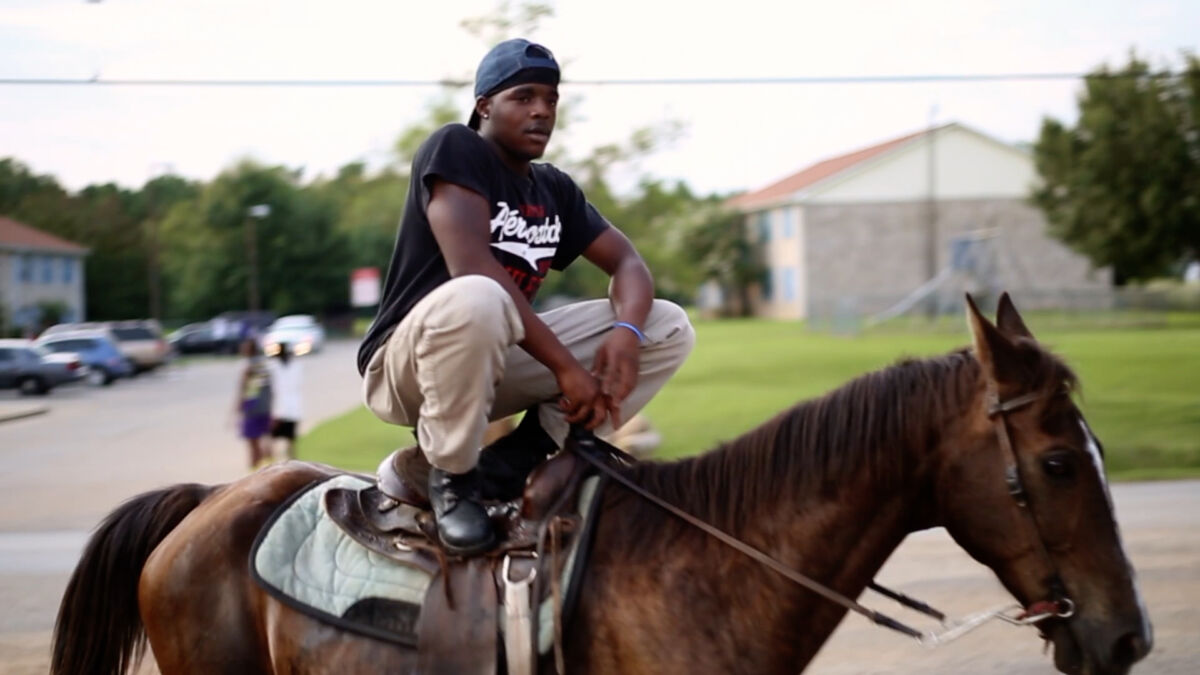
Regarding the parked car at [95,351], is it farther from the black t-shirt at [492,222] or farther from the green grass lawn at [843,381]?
the black t-shirt at [492,222]

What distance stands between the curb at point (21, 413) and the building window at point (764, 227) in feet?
153

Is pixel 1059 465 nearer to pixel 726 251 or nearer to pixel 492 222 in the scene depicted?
pixel 492 222

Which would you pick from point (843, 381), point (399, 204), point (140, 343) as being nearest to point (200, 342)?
point (140, 343)

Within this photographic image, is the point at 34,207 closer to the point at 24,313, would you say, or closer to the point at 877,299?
the point at 24,313

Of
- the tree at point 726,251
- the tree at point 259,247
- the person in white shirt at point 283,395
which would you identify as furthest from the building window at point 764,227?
the person in white shirt at point 283,395

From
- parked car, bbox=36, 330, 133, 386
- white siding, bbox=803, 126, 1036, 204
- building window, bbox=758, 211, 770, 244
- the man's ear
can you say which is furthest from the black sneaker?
building window, bbox=758, 211, 770, 244

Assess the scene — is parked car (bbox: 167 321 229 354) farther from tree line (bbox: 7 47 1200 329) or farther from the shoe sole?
the shoe sole

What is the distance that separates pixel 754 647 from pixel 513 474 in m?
0.80

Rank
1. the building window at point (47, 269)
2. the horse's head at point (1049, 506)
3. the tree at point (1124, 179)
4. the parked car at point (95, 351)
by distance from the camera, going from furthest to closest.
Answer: the building window at point (47, 269) < the tree at point (1124, 179) < the parked car at point (95, 351) < the horse's head at point (1049, 506)

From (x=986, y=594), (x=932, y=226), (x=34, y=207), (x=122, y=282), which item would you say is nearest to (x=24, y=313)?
(x=34, y=207)

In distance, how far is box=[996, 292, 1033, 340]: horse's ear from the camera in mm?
2830

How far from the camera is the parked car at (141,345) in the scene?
42.8 m

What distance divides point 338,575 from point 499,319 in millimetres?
890

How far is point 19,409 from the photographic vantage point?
3017cm
